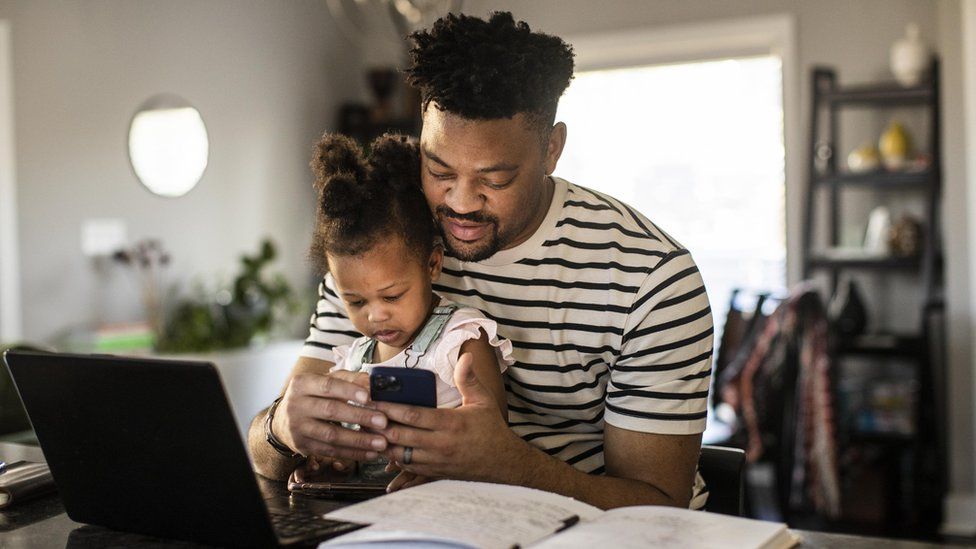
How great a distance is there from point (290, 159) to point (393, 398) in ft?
13.9

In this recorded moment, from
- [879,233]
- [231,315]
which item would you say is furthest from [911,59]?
[231,315]

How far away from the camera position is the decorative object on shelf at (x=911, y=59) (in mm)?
4246

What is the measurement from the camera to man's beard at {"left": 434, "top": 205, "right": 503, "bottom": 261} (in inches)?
61.1

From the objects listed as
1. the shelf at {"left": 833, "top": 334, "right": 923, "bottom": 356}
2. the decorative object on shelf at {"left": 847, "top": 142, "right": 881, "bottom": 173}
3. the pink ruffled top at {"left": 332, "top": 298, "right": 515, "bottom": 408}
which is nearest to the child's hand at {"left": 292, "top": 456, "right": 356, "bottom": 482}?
the pink ruffled top at {"left": 332, "top": 298, "right": 515, "bottom": 408}

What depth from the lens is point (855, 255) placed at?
14.3ft

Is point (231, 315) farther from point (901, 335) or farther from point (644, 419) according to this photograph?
point (644, 419)

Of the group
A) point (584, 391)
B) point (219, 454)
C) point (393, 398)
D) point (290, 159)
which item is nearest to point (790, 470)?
point (584, 391)

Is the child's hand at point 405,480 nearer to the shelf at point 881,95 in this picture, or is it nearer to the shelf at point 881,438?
the shelf at point 881,438

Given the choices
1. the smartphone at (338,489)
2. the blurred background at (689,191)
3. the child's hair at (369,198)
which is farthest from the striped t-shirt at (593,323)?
the blurred background at (689,191)

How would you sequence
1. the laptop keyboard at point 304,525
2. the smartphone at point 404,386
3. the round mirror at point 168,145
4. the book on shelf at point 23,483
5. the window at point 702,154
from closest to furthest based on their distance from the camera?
the laptop keyboard at point 304,525 → the smartphone at point 404,386 → the book on shelf at point 23,483 → the round mirror at point 168,145 → the window at point 702,154

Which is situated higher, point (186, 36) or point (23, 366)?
point (186, 36)

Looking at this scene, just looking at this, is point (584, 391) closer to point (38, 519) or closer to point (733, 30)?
point (38, 519)

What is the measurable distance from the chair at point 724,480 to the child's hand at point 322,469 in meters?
0.56

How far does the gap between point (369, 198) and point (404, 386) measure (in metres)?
0.44
